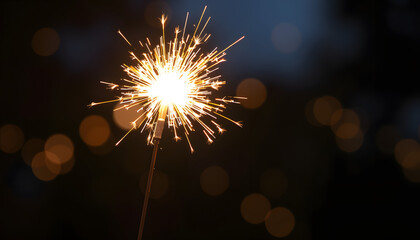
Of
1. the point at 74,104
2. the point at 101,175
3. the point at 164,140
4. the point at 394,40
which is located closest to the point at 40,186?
the point at 101,175

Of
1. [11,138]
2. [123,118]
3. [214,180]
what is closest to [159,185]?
[214,180]

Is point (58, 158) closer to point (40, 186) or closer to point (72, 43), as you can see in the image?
point (40, 186)

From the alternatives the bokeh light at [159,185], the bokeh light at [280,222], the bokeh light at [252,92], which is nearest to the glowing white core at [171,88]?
the bokeh light at [159,185]

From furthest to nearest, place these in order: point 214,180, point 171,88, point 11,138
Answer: point 214,180 < point 11,138 < point 171,88

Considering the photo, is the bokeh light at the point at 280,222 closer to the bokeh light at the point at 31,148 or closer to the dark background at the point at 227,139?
the dark background at the point at 227,139

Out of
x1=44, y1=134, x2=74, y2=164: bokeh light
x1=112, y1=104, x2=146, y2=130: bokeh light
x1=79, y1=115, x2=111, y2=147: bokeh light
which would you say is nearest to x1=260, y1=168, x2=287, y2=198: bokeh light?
x1=112, y1=104, x2=146, y2=130: bokeh light

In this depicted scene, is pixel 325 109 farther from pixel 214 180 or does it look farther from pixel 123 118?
pixel 123 118

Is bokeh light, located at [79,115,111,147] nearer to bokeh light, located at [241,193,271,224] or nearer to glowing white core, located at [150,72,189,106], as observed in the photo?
bokeh light, located at [241,193,271,224]
